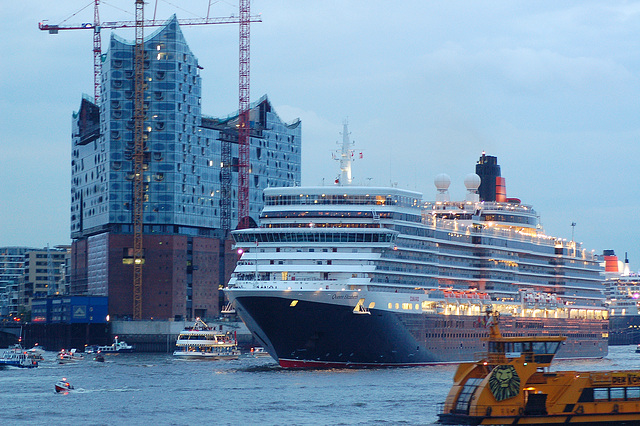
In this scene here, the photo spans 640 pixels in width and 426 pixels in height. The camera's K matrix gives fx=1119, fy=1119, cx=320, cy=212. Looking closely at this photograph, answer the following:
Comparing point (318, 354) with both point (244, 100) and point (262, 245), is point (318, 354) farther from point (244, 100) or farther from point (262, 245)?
point (244, 100)

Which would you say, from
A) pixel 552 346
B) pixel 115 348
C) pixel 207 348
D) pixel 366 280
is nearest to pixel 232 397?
pixel 366 280

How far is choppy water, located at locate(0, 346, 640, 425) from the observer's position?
6047 centimetres

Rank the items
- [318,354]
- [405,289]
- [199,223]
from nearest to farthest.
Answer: [318,354], [405,289], [199,223]

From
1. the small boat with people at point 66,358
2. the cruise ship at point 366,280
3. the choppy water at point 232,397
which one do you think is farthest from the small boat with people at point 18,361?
the cruise ship at point 366,280

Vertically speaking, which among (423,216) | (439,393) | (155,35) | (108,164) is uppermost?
(155,35)

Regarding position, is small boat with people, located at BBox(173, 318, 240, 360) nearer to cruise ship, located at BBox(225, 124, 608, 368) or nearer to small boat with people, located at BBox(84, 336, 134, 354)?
small boat with people, located at BBox(84, 336, 134, 354)

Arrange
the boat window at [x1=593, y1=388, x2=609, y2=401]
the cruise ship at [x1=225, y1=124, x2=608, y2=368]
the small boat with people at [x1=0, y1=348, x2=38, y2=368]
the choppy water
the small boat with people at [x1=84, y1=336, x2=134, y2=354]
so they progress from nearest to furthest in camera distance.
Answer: the boat window at [x1=593, y1=388, x2=609, y2=401], the choppy water, the cruise ship at [x1=225, y1=124, x2=608, y2=368], the small boat with people at [x1=0, y1=348, x2=38, y2=368], the small boat with people at [x1=84, y1=336, x2=134, y2=354]

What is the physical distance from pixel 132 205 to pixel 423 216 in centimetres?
9510

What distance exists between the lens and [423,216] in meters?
104

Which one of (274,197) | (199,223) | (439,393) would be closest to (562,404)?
(439,393)

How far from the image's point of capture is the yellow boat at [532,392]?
152 feet

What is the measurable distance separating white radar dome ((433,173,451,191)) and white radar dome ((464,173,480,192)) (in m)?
2.04

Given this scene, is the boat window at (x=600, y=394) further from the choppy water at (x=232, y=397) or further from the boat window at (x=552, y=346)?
the choppy water at (x=232, y=397)

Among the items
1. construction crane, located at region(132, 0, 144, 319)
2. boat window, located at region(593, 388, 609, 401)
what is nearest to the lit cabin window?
boat window, located at region(593, 388, 609, 401)
